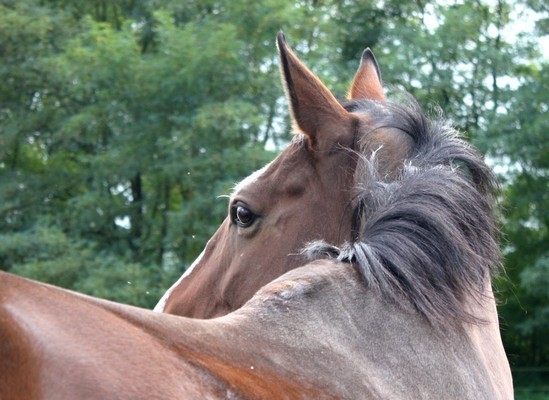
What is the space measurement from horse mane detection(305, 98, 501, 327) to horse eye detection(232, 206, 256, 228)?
37 centimetres

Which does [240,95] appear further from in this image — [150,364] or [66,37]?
[150,364]

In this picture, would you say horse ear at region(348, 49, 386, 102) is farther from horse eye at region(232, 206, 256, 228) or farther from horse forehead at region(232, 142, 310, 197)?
horse eye at region(232, 206, 256, 228)

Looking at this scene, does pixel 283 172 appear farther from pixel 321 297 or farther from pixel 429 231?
pixel 321 297

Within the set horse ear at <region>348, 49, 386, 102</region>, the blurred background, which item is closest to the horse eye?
horse ear at <region>348, 49, 386, 102</region>

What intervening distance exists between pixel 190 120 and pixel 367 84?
5834 millimetres

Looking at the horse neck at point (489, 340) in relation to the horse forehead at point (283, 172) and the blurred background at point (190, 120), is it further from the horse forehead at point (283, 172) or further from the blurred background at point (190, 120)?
the blurred background at point (190, 120)

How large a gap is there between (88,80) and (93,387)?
8.55 meters

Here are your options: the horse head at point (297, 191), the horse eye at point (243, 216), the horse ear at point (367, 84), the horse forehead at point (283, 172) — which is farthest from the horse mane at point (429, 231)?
the horse ear at point (367, 84)

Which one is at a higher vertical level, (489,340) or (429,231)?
(429,231)

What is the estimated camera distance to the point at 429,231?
1.69m

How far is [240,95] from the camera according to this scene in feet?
28.3

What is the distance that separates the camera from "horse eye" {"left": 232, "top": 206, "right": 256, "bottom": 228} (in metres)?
2.30

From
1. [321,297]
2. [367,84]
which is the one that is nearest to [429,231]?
[321,297]

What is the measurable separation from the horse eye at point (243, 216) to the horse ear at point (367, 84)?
61cm
